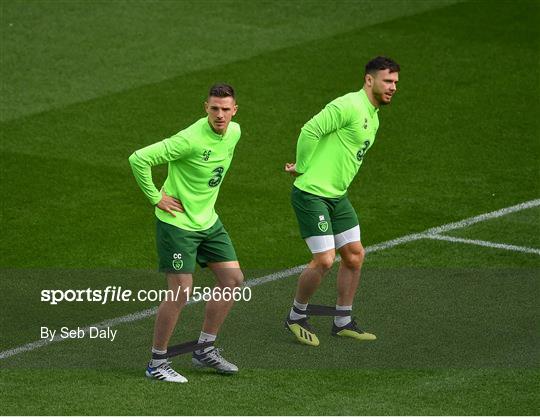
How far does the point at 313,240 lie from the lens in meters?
13.2

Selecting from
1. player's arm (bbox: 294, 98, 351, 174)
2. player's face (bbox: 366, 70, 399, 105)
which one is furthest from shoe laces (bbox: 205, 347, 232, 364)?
player's face (bbox: 366, 70, 399, 105)

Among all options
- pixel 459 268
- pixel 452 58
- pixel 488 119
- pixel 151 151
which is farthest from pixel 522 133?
pixel 151 151

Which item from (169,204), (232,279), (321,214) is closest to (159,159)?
(169,204)

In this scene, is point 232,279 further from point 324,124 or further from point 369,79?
point 369,79

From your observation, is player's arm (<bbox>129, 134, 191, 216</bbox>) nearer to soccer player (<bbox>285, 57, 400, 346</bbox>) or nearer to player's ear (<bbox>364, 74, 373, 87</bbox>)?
soccer player (<bbox>285, 57, 400, 346</bbox>)

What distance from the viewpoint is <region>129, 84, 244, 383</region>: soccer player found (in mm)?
12023

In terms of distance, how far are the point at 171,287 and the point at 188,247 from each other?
36 cm

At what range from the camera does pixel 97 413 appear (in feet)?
37.0

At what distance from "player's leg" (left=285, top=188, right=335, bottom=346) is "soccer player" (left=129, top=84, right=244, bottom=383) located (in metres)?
1.06

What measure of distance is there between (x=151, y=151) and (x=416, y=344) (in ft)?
9.89

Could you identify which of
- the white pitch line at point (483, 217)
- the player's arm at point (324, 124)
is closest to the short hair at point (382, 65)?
the player's arm at point (324, 124)

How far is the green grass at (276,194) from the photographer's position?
39.6 ft

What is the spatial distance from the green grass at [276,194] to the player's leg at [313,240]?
18cm

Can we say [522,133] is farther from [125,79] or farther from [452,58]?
[125,79]
